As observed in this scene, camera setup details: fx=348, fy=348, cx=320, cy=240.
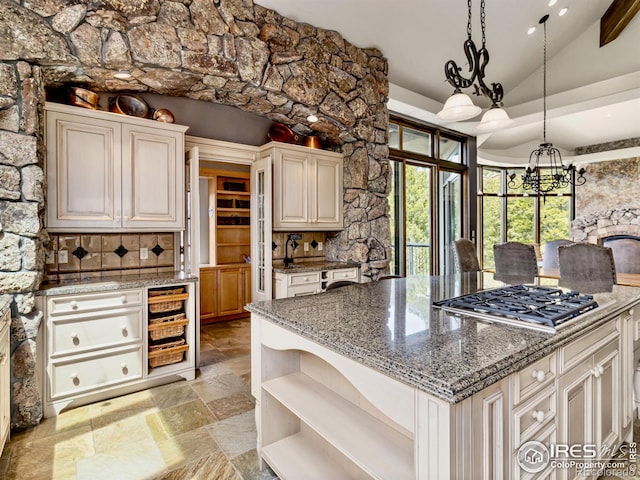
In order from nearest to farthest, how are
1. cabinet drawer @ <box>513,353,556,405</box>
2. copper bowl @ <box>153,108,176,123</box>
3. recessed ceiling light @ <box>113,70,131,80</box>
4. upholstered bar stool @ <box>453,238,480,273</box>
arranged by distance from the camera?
1. cabinet drawer @ <box>513,353,556,405</box>
2. recessed ceiling light @ <box>113,70,131,80</box>
3. copper bowl @ <box>153,108,176,123</box>
4. upholstered bar stool @ <box>453,238,480,273</box>

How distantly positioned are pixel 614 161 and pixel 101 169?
9454 millimetres

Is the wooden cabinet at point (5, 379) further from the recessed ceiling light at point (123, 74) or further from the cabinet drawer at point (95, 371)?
the recessed ceiling light at point (123, 74)

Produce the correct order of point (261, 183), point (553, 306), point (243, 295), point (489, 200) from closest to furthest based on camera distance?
point (553, 306) < point (261, 183) < point (243, 295) < point (489, 200)

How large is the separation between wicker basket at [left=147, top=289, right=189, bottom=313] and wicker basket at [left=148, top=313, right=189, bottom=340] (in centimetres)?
7

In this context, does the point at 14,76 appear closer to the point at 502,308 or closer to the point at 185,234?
the point at 185,234

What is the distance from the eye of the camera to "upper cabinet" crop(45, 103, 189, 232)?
8.43ft

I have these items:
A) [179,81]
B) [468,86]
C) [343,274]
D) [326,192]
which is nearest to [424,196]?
[326,192]

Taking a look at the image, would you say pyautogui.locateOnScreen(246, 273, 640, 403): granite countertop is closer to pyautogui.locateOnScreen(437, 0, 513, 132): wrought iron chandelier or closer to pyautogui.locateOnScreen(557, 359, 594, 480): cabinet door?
pyautogui.locateOnScreen(557, 359, 594, 480): cabinet door

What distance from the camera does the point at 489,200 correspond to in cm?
822

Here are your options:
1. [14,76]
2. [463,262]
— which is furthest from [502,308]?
[14,76]

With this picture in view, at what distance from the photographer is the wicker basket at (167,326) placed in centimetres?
284

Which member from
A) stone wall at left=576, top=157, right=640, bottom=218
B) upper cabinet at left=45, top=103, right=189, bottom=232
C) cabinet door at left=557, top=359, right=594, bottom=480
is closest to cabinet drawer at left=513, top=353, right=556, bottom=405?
cabinet door at left=557, top=359, right=594, bottom=480

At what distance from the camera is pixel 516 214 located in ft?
27.3

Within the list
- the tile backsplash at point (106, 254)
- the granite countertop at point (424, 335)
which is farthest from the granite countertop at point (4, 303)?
the granite countertop at point (424, 335)
